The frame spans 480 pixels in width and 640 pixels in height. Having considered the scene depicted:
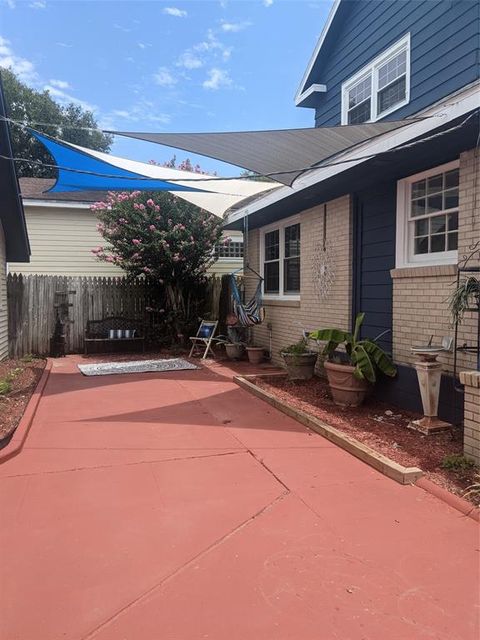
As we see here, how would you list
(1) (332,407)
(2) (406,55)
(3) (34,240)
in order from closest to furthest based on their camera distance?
(1) (332,407)
(2) (406,55)
(3) (34,240)

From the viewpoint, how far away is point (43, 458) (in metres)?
4.39

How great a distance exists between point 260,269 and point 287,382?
3652mm

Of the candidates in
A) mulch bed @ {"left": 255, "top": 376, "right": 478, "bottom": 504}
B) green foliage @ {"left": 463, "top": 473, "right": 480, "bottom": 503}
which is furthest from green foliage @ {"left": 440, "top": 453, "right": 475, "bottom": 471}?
green foliage @ {"left": 463, "top": 473, "right": 480, "bottom": 503}

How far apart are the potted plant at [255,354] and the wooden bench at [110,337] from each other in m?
3.05

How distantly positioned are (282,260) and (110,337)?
4539 millimetres

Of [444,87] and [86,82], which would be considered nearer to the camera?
[444,87]

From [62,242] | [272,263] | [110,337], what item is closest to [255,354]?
[272,263]

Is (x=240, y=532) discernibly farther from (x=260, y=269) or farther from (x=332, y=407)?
(x=260, y=269)

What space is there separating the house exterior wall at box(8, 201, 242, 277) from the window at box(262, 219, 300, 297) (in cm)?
629

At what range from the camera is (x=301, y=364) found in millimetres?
7574

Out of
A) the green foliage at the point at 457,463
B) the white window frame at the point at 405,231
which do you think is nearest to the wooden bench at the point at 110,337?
the white window frame at the point at 405,231

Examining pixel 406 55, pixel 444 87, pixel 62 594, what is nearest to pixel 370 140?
pixel 444 87

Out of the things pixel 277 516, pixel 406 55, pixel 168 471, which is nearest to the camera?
pixel 277 516

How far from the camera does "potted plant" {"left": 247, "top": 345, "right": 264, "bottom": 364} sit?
392 inches
